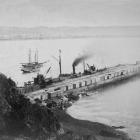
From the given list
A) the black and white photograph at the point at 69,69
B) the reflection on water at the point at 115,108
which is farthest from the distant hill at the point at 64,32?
the reflection on water at the point at 115,108

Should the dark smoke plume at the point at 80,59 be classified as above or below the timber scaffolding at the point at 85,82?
above

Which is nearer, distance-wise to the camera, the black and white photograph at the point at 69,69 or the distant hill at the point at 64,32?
the black and white photograph at the point at 69,69

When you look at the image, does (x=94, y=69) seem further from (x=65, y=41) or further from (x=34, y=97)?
(x=34, y=97)

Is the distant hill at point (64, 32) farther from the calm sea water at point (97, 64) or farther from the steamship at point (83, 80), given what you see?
the steamship at point (83, 80)

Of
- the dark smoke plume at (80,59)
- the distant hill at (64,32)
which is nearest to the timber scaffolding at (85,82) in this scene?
the dark smoke plume at (80,59)

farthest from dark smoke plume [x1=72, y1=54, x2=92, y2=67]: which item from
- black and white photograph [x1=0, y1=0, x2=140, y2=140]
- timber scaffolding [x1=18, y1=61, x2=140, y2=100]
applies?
timber scaffolding [x1=18, y1=61, x2=140, y2=100]

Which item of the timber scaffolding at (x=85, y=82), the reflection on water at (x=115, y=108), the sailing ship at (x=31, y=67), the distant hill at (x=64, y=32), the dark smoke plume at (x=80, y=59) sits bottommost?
the reflection on water at (x=115, y=108)

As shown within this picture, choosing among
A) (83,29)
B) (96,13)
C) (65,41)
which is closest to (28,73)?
(65,41)

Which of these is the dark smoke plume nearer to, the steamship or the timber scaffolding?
the steamship
